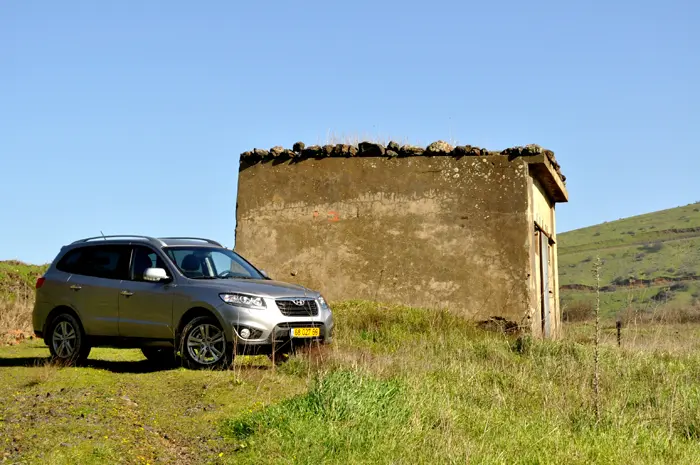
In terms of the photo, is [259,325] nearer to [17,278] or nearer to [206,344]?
[206,344]

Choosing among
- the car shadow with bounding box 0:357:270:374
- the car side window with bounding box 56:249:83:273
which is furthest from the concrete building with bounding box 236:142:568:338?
the car side window with bounding box 56:249:83:273

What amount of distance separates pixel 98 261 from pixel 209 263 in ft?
5.80

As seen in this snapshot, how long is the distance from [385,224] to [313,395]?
1097 centimetres

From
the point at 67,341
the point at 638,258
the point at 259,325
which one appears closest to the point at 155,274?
the point at 259,325

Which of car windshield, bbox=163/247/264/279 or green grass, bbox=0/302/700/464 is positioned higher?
car windshield, bbox=163/247/264/279

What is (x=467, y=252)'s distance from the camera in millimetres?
19188

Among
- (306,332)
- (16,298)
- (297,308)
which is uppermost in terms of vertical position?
(16,298)

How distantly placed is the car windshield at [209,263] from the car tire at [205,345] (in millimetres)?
872

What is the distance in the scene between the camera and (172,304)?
1253cm

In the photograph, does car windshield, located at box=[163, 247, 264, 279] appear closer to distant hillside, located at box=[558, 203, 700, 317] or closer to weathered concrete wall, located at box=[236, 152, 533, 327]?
weathered concrete wall, located at box=[236, 152, 533, 327]

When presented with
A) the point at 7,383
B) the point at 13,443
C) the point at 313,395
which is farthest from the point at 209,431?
the point at 7,383

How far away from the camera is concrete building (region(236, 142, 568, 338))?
62.2ft

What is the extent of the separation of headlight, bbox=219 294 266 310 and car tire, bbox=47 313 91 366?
275 cm

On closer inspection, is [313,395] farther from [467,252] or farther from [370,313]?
[467,252]
